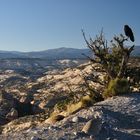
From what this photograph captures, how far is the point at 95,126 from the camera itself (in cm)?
1642

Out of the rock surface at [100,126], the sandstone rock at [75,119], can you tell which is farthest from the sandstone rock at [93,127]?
the sandstone rock at [75,119]

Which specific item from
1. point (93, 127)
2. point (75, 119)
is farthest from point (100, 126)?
point (75, 119)

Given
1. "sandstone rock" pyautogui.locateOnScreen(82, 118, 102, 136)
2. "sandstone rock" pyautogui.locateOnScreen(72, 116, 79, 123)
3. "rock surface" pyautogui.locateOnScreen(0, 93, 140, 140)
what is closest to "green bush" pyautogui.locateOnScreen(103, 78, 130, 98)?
"rock surface" pyautogui.locateOnScreen(0, 93, 140, 140)

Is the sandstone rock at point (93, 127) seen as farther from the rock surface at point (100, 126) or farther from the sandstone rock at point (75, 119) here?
the sandstone rock at point (75, 119)

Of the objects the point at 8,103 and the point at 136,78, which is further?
the point at 8,103

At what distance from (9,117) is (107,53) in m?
23.4

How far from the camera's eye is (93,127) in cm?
1633

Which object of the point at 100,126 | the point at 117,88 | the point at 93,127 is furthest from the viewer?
the point at 117,88

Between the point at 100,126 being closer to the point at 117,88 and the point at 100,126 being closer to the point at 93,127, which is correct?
the point at 93,127

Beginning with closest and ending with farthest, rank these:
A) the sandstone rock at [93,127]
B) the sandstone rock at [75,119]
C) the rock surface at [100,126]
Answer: the rock surface at [100,126], the sandstone rock at [93,127], the sandstone rock at [75,119]

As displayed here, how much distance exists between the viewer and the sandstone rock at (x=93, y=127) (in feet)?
52.4

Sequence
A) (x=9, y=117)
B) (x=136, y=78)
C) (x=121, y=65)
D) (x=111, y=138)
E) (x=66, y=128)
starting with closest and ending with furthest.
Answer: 1. (x=111, y=138)
2. (x=66, y=128)
3. (x=121, y=65)
4. (x=136, y=78)
5. (x=9, y=117)

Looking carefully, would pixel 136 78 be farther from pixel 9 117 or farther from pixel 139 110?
pixel 9 117

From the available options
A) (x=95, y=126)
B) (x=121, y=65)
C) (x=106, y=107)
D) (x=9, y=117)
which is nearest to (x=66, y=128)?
(x=95, y=126)
